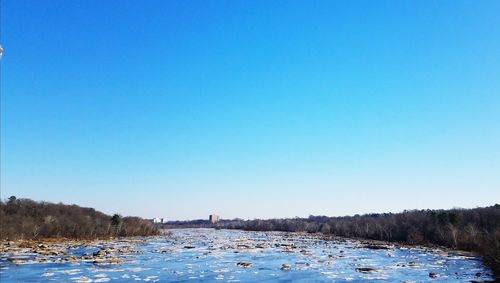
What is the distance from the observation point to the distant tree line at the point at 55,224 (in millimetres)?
49062

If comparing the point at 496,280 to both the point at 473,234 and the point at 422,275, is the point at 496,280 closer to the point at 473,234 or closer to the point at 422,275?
the point at 422,275

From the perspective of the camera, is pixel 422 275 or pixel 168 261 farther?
pixel 168 261

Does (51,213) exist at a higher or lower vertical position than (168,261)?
higher

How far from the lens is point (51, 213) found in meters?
62.8

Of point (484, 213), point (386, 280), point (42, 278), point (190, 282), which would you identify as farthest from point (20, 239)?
point (484, 213)

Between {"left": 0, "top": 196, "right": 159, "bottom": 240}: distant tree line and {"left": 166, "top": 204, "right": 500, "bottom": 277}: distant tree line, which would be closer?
{"left": 166, "top": 204, "right": 500, "bottom": 277}: distant tree line

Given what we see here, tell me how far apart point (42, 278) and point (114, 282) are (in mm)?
3355

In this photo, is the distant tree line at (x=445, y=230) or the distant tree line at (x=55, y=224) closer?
the distant tree line at (x=445, y=230)

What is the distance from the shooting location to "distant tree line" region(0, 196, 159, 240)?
49.1 metres

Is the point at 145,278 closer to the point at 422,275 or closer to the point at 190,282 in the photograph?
the point at 190,282

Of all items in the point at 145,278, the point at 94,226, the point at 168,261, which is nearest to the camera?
the point at 145,278

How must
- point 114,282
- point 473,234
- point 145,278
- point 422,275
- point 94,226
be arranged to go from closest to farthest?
1. point 114,282
2. point 145,278
3. point 422,275
4. point 473,234
5. point 94,226

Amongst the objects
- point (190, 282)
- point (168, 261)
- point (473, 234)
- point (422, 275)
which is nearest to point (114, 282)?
point (190, 282)

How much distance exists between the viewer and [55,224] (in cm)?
5547
